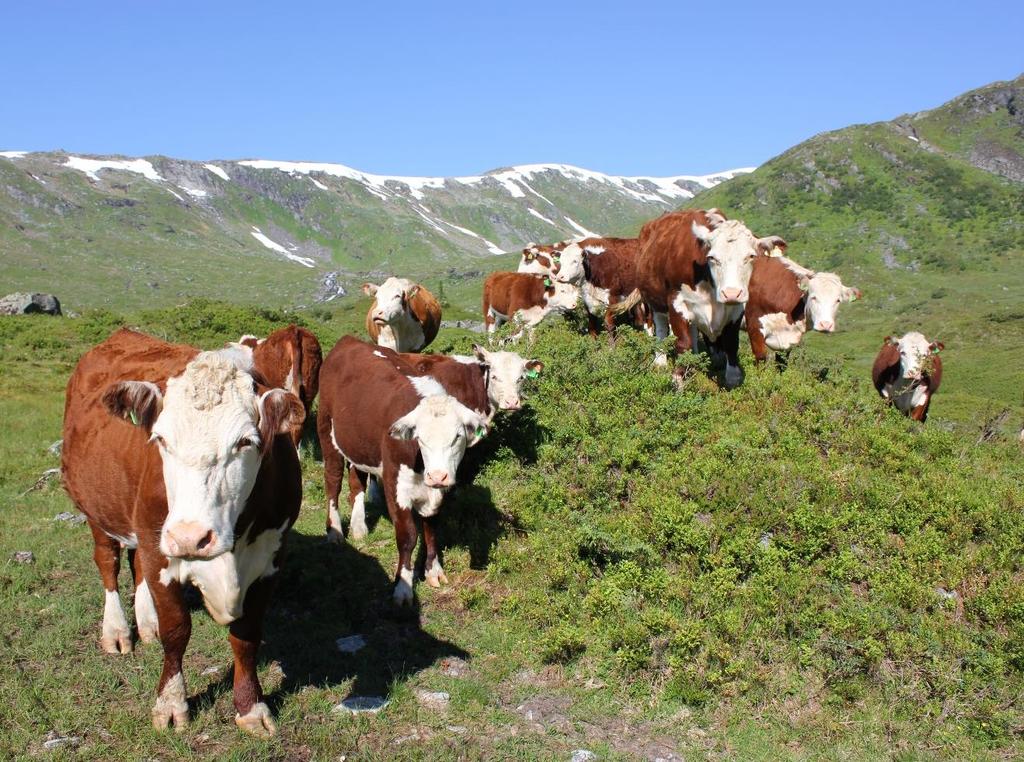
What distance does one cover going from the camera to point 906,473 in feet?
29.1

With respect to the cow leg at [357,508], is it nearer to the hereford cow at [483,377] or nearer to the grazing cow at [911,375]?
the hereford cow at [483,377]

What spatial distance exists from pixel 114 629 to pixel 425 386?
3.90 m

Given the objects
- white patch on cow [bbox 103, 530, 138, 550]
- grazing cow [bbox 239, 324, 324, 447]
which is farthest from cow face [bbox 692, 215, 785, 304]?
white patch on cow [bbox 103, 530, 138, 550]

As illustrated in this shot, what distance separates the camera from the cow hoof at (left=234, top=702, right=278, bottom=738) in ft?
17.7

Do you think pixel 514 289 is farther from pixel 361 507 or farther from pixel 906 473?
pixel 906 473

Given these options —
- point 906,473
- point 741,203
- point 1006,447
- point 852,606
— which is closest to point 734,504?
point 852,606

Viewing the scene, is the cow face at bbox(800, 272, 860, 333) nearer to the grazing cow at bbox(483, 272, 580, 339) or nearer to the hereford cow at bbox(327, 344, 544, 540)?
the hereford cow at bbox(327, 344, 544, 540)

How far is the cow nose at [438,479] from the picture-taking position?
7.36 metres

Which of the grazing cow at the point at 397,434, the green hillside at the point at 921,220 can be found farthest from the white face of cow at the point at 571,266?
the green hillside at the point at 921,220

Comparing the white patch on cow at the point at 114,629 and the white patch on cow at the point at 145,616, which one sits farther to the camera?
the white patch on cow at the point at 145,616

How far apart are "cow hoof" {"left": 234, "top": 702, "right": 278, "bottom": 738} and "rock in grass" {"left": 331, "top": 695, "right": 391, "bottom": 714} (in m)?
0.54

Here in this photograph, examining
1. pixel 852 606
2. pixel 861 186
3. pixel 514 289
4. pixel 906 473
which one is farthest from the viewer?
pixel 861 186

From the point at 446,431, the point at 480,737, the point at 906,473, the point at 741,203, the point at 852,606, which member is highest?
the point at 741,203

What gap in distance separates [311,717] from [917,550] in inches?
225
